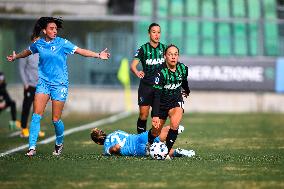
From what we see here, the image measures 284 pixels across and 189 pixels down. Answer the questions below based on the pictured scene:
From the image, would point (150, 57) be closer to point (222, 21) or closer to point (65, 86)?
point (65, 86)

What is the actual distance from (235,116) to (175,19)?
16.1 feet

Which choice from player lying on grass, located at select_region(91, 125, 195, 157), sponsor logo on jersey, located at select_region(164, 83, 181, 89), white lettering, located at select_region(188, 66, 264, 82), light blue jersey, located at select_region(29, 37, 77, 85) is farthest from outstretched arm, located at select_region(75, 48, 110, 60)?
white lettering, located at select_region(188, 66, 264, 82)

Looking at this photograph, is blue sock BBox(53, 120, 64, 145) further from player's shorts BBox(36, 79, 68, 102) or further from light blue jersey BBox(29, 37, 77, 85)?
light blue jersey BBox(29, 37, 77, 85)

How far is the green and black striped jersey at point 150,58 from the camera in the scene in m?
16.2

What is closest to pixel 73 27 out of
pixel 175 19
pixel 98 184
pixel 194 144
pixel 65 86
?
pixel 175 19

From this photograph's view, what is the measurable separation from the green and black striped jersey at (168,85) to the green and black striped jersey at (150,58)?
5.47 ft

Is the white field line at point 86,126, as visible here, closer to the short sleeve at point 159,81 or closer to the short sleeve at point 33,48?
the short sleeve at point 33,48

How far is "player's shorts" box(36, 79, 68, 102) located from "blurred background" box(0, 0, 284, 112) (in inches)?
603

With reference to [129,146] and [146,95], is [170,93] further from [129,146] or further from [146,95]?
[146,95]

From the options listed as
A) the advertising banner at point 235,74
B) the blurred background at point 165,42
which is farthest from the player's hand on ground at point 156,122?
the advertising banner at point 235,74

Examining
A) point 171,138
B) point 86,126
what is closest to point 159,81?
point 171,138

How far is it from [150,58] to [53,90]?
6.81ft

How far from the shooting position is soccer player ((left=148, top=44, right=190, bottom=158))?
14219 millimetres

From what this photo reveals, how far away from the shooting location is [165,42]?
100ft
